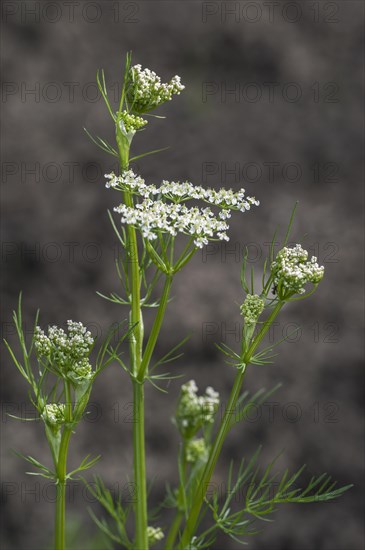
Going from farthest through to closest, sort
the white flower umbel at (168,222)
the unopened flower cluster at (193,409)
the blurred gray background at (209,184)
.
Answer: the blurred gray background at (209,184)
the white flower umbel at (168,222)
the unopened flower cluster at (193,409)

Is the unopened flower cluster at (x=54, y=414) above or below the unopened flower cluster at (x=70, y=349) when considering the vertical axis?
below

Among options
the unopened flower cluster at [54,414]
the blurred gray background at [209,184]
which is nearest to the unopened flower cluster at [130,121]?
the unopened flower cluster at [54,414]

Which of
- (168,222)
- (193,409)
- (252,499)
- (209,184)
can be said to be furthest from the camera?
(209,184)

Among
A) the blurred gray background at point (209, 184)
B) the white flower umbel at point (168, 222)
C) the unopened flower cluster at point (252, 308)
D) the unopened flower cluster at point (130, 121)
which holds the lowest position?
the blurred gray background at point (209, 184)

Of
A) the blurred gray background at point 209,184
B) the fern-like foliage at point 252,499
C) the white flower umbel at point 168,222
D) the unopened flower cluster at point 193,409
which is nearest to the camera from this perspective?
the unopened flower cluster at point 193,409

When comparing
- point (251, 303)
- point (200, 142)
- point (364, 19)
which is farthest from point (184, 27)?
point (251, 303)

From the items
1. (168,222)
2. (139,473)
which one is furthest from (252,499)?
(168,222)

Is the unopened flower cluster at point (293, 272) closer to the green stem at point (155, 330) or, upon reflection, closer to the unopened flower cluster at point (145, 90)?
the green stem at point (155, 330)

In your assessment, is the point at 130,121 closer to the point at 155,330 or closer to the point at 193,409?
the point at 155,330
